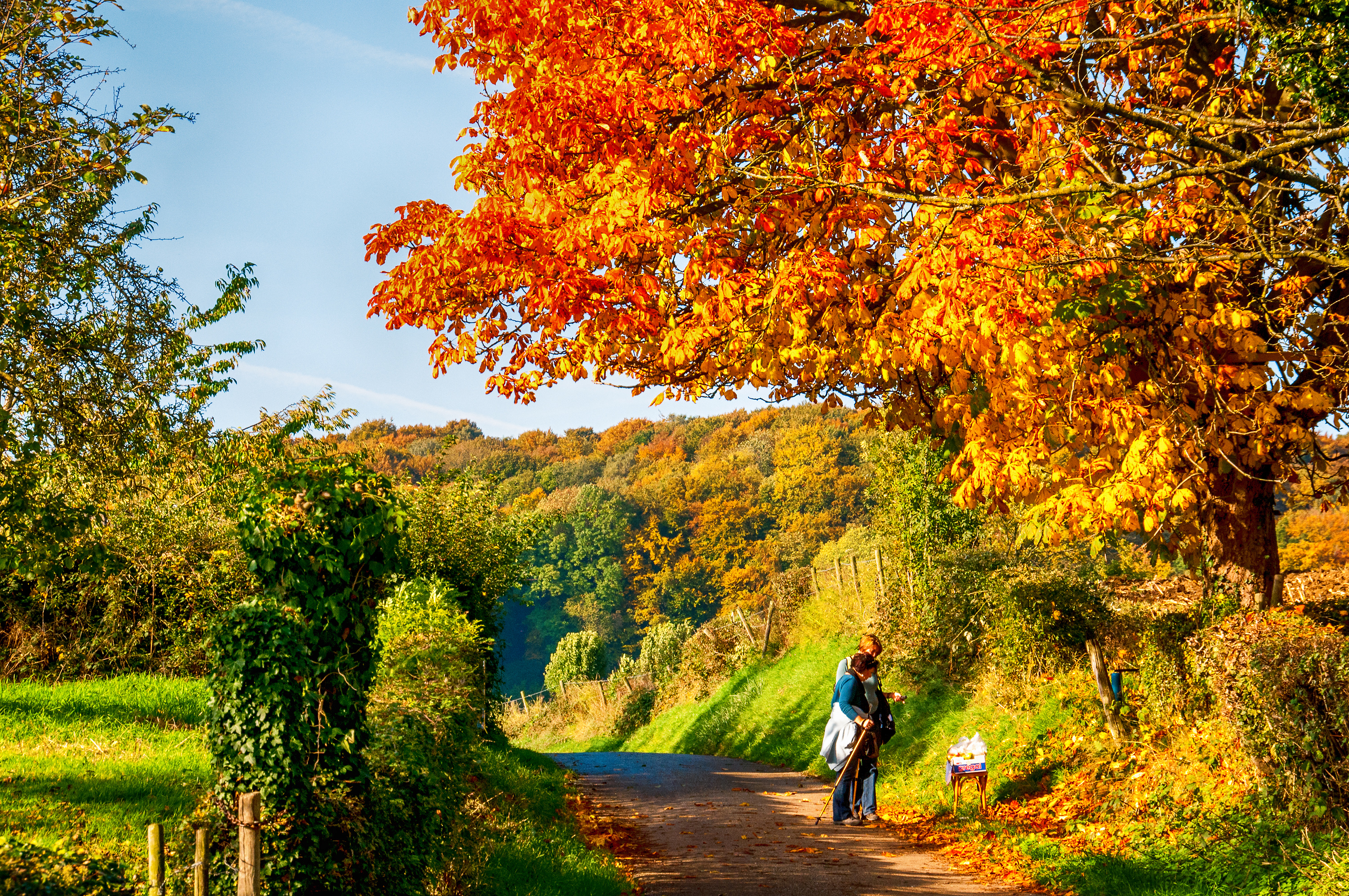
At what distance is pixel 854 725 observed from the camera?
923 centimetres

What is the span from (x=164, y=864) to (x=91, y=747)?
17.5ft

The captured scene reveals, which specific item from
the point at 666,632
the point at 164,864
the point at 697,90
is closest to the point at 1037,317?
the point at 697,90

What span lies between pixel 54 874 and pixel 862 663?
23.3ft

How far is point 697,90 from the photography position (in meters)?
8.12

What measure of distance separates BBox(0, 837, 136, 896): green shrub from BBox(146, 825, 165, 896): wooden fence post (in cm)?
11

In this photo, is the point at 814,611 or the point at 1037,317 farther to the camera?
the point at 814,611

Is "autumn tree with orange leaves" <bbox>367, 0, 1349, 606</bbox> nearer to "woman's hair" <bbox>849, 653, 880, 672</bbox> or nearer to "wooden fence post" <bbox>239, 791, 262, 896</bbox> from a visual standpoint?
"woman's hair" <bbox>849, 653, 880, 672</bbox>

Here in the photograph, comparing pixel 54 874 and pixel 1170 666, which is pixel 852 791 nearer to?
pixel 1170 666

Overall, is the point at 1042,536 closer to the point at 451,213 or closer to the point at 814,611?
the point at 451,213

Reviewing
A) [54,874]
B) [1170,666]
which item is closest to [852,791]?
[1170,666]

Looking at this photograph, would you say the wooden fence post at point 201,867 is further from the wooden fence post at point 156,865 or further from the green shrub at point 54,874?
the green shrub at point 54,874

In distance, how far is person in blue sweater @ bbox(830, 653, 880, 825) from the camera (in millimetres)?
9188

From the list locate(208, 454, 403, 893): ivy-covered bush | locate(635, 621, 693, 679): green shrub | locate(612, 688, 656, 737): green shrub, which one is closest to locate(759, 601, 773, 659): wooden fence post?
locate(635, 621, 693, 679): green shrub

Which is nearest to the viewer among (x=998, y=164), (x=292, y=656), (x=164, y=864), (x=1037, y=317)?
(x=164, y=864)
